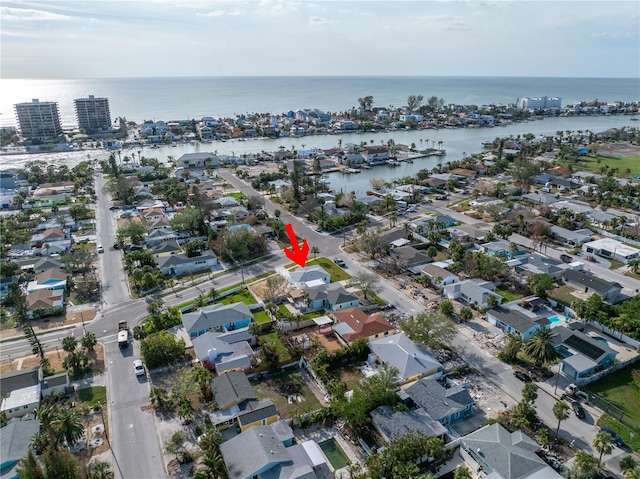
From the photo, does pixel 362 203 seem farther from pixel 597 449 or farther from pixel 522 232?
pixel 597 449

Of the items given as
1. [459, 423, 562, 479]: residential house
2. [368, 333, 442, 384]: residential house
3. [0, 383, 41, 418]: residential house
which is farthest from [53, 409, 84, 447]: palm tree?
[459, 423, 562, 479]: residential house

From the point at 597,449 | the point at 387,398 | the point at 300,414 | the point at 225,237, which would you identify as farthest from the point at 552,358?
the point at 225,237

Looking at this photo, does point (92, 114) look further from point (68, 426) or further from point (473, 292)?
point (473, 292)

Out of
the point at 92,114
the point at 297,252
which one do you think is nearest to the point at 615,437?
the point at 297,252

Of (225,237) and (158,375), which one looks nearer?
(158,375)

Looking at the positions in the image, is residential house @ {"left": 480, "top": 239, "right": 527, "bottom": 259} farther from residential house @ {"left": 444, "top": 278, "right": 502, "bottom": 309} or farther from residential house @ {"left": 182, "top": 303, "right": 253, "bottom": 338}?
residential house @ {"left": 182, "top": 303, "right": 253, "bottom": 338}

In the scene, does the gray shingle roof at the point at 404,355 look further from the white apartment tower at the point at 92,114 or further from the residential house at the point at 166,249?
the white apartment tower at the point at 92,114
